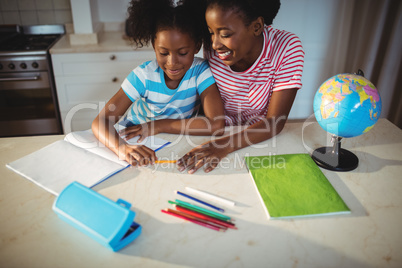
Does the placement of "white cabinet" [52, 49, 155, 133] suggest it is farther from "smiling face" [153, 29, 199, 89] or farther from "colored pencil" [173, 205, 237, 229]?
"colored pencil" [173, 205, 237, 229]

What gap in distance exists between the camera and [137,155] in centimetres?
105

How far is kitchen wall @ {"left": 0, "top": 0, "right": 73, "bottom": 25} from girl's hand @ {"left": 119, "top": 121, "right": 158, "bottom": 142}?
6.78ft

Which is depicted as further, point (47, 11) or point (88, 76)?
point (47, 11)

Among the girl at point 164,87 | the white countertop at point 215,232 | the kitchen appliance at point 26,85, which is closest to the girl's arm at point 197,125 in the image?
the girl at point 164,87

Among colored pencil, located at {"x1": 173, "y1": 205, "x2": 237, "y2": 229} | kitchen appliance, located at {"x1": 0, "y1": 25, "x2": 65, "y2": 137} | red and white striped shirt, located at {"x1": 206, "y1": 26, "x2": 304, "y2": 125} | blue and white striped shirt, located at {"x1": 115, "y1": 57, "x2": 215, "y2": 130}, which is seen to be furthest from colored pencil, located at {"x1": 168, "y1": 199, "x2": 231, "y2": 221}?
kitchen appliance, located at {"x1": 0, "y1": 25, "x2": 65, "y2": 137}

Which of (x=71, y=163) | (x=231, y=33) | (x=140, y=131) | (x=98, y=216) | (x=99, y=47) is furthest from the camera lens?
(x=99, y=47)

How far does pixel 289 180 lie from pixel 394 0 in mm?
1983

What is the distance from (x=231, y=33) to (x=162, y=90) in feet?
1.33

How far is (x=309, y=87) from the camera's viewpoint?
2.96 meters

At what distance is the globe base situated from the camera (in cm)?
102

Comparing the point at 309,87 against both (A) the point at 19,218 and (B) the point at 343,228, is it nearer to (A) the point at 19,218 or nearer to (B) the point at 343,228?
(B) the point at 343,228

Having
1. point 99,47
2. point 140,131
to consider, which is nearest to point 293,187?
point 140,131

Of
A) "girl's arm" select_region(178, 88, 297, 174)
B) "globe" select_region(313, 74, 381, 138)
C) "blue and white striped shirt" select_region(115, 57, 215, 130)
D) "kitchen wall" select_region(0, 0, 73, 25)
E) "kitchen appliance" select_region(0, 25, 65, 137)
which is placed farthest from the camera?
"kitchen wall" select_region(0, 0, 73, 25)

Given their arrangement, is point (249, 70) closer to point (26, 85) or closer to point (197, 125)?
point (197, 125)
